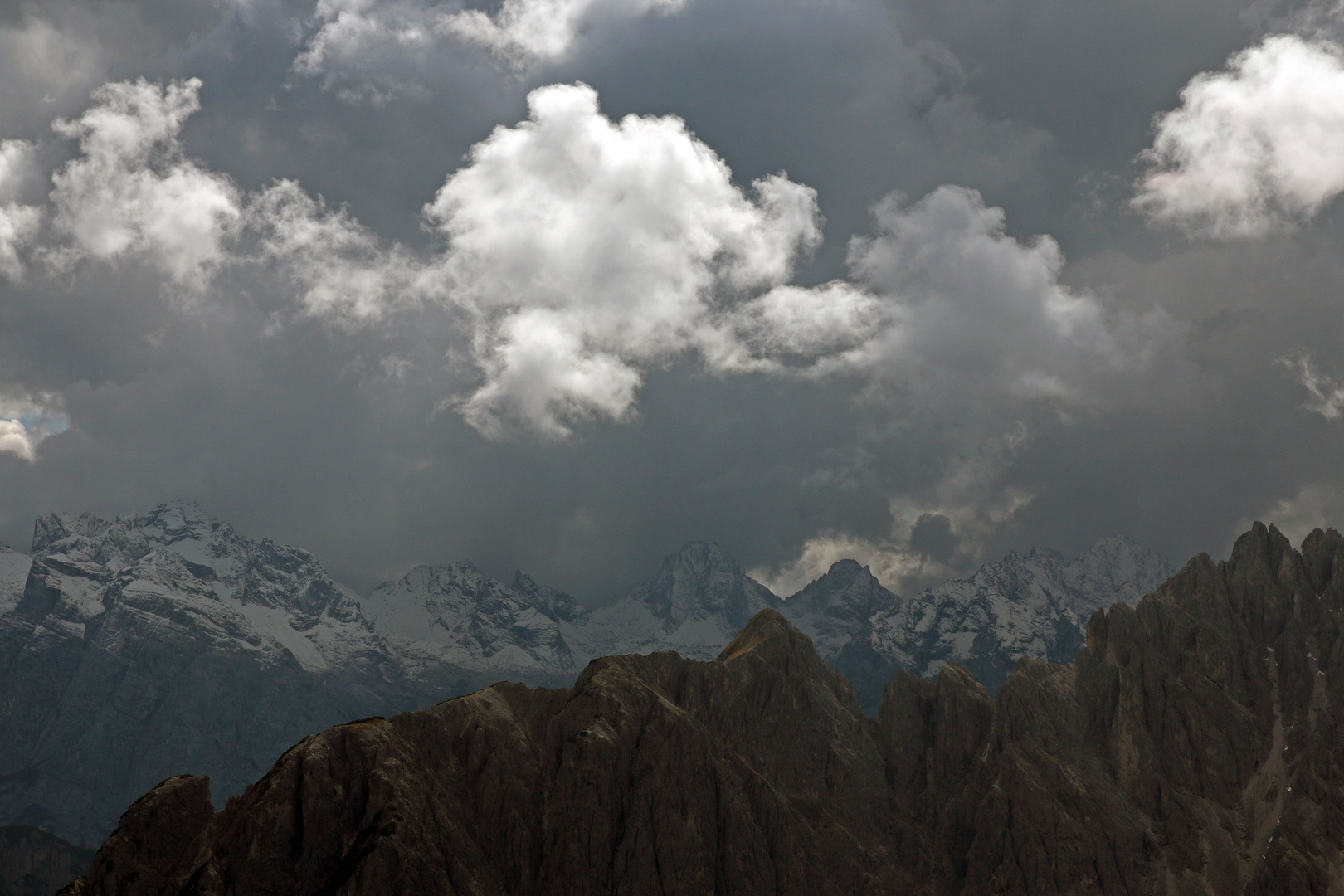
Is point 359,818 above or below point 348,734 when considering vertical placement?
below

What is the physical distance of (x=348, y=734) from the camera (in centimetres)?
16500

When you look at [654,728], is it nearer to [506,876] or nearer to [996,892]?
[506,876]

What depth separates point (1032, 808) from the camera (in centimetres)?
19375

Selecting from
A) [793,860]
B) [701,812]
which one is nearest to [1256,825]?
[793,860]

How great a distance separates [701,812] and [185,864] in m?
78.2

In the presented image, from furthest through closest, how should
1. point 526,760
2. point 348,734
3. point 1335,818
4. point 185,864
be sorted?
point 1335,818 < point 526,760 < point 348,734 < point 185,864

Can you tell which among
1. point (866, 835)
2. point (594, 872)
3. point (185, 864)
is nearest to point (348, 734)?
point (185, 864)

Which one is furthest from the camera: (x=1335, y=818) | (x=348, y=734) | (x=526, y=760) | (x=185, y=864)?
(x=1335, y=818)

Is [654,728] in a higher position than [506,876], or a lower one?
higher

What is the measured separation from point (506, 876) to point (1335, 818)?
14325 cm

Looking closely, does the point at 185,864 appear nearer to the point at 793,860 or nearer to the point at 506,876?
the point at 506,876

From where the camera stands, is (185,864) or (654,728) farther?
(654,728)

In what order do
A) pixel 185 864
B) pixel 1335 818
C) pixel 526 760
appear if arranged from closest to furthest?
pixel 185 864
pixel 526 760
pixel 1335 818

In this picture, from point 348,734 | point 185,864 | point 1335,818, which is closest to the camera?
point 185,864
